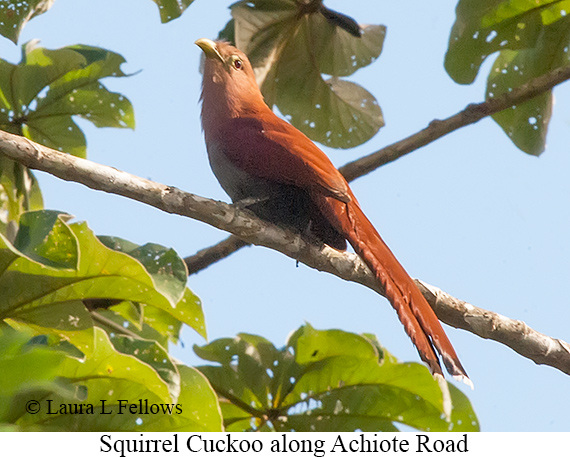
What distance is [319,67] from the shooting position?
3.64m

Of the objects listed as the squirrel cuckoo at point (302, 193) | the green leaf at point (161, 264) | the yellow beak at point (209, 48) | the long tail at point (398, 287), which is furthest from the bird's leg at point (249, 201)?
the yellow beak at point (209, 48)

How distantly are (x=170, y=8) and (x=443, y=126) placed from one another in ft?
4.48

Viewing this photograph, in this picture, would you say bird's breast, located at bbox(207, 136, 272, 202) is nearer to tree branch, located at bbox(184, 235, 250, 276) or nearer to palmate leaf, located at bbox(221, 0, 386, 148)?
tree branch, located at bbox(184, 235, 250, 276)

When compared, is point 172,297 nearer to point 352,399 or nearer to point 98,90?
point 352,399

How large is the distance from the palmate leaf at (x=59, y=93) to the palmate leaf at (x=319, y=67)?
69cm

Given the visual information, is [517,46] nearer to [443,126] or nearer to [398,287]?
[443,126]

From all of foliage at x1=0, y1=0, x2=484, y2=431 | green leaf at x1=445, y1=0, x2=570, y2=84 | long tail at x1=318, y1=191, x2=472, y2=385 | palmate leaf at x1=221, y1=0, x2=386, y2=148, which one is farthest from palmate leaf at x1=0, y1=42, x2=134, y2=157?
green leaf at x1=445, y1=0, x2=570, y2=84

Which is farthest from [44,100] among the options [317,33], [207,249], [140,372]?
[140,372]

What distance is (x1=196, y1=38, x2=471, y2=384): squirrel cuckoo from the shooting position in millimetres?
2072

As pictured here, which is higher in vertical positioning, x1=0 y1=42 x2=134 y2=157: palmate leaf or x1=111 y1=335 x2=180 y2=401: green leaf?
x1=0 y1=42 x2=134 y2=157: palmate leaf

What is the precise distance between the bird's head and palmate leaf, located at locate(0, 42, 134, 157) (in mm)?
450

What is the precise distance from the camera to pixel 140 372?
6.26 ft

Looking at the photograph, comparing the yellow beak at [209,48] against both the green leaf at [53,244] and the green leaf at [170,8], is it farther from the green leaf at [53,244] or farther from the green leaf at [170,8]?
the green leaf at [53,244]
